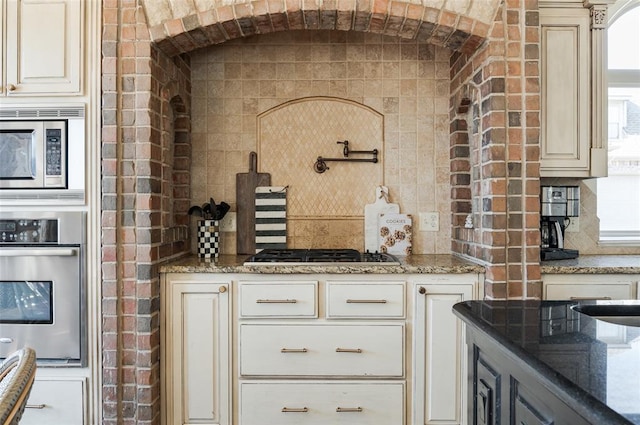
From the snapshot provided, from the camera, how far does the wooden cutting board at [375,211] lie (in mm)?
2805

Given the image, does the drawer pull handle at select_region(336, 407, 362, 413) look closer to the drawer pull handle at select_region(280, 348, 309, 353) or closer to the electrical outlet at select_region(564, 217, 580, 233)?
the drawer pull handle at select_region(280, 348, 309, 353)

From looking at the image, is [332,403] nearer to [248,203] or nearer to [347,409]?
[347,409]

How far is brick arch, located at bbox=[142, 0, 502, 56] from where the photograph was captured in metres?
2.14

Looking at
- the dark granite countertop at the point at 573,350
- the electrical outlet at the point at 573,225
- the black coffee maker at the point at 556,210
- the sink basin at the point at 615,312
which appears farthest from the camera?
the electrical outlet at the point at 573,225

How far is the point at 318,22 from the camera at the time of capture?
2295 millimetres

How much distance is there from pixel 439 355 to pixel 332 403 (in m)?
0.60

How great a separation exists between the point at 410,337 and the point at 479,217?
721 millimetres

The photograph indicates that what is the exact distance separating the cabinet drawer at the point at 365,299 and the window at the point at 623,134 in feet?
5.28

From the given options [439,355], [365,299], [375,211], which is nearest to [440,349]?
[439,355]

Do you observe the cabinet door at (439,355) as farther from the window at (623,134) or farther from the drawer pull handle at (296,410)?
the window at (623,134)

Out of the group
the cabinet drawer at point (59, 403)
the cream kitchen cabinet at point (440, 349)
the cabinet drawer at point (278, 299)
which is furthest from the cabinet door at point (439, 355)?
the cabinet drawer at point (59, 403)

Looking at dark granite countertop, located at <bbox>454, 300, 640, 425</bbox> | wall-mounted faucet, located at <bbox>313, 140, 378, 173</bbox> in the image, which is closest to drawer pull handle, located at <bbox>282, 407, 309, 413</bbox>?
dark granite countertop, located at <bbox>454, 300, 640, 425</bbox>

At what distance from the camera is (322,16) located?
7.31ft

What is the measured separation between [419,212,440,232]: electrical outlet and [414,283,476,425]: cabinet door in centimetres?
63
